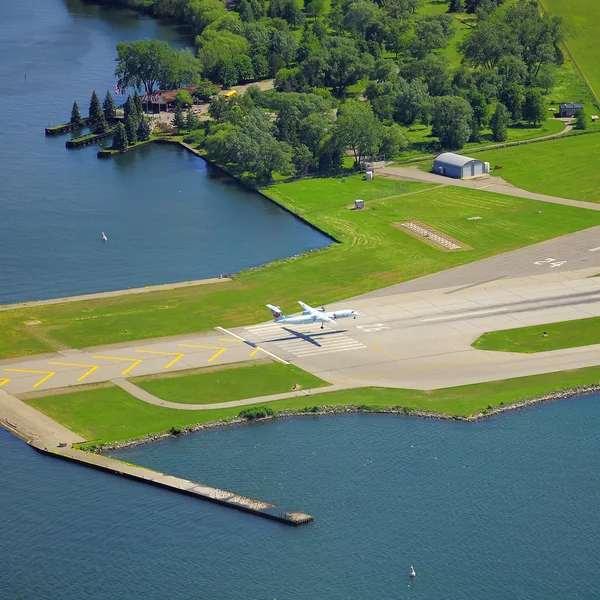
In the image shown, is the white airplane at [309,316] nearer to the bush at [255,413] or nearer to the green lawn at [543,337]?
the green lawn at [543,337]

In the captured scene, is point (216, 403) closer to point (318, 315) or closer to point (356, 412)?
point (356, 412)

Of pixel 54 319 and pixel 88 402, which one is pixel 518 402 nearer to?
pixel 88 402

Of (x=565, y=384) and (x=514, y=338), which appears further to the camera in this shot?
(x=514, y=338)

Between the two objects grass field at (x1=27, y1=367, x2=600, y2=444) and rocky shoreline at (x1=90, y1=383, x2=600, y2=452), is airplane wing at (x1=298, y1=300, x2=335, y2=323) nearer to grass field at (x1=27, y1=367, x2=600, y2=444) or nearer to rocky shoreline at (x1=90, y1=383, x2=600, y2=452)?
→ grass field at (x1=27, y1=367, x2=600, y2=444)

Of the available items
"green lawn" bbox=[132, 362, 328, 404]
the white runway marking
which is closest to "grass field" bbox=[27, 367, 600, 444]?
"green lawn" bbox=[132, 362, 328, 404]

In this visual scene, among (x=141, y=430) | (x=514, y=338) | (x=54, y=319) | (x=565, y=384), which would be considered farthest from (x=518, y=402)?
(x=54, y=319)

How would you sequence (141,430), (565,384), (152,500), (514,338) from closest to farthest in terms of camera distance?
(152,500), (141,430), (565,384), (514,338)
